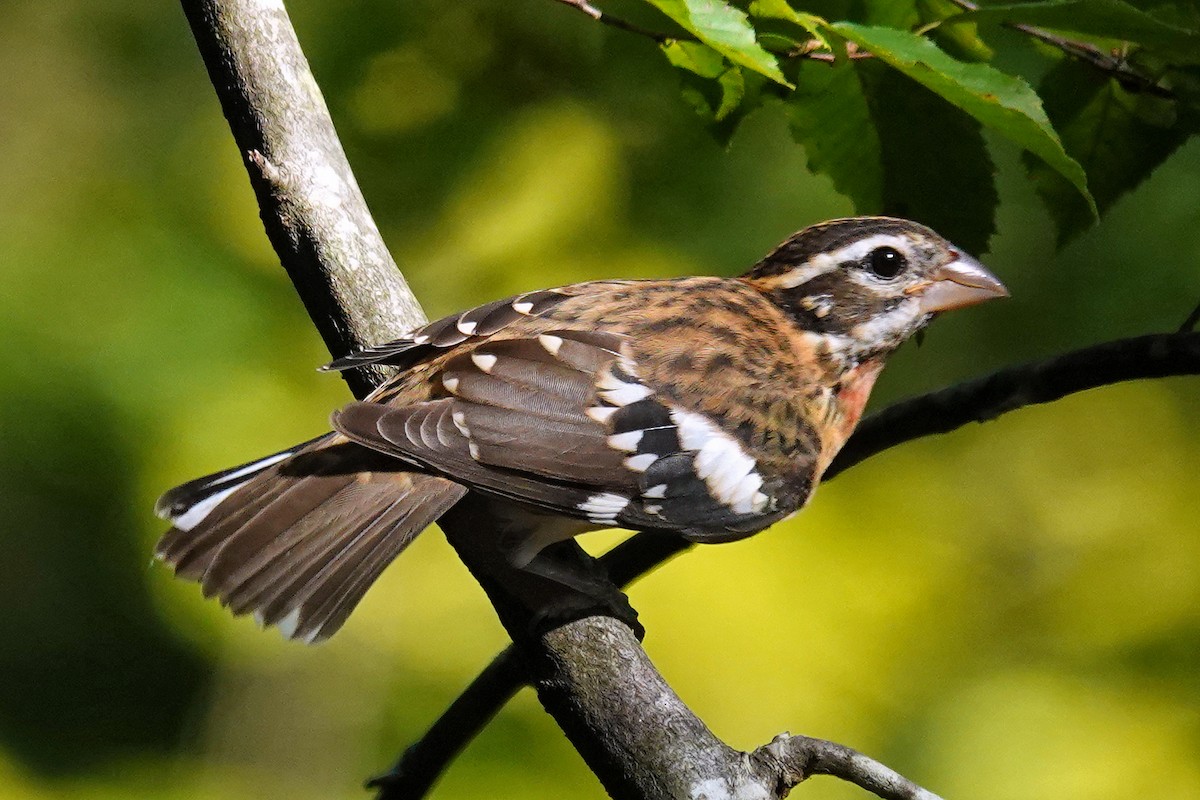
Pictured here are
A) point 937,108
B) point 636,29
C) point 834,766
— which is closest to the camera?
point 834,766

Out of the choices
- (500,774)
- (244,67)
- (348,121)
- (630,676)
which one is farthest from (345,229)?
(348,121)

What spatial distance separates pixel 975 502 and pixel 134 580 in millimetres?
3002

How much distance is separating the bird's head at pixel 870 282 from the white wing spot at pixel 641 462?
1.74 ft

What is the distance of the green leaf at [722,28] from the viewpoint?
5.86 ft

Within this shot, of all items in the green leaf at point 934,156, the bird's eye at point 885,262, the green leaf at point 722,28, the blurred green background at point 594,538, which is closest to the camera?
the green leaf at point 722,28

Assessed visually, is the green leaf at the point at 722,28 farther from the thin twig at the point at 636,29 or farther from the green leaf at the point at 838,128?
the green leaf at the point at 838,128

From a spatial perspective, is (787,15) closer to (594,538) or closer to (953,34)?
(953,34)

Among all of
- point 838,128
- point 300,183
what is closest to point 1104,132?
point 838,128

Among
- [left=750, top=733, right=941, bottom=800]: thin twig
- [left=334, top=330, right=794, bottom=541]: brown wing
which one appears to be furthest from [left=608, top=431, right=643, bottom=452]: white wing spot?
[left=750, top=733, right=941, bottom=800]: thin twig

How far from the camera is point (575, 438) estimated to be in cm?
248

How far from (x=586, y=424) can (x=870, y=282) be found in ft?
2.27

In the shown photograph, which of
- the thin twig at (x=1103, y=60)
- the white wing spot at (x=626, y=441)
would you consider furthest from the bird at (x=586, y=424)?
the thin twig at (x=1103, y=60)

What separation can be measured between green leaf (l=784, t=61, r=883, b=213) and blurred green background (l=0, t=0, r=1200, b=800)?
196 cm

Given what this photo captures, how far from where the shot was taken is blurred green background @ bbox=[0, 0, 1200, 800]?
4.28 meters
